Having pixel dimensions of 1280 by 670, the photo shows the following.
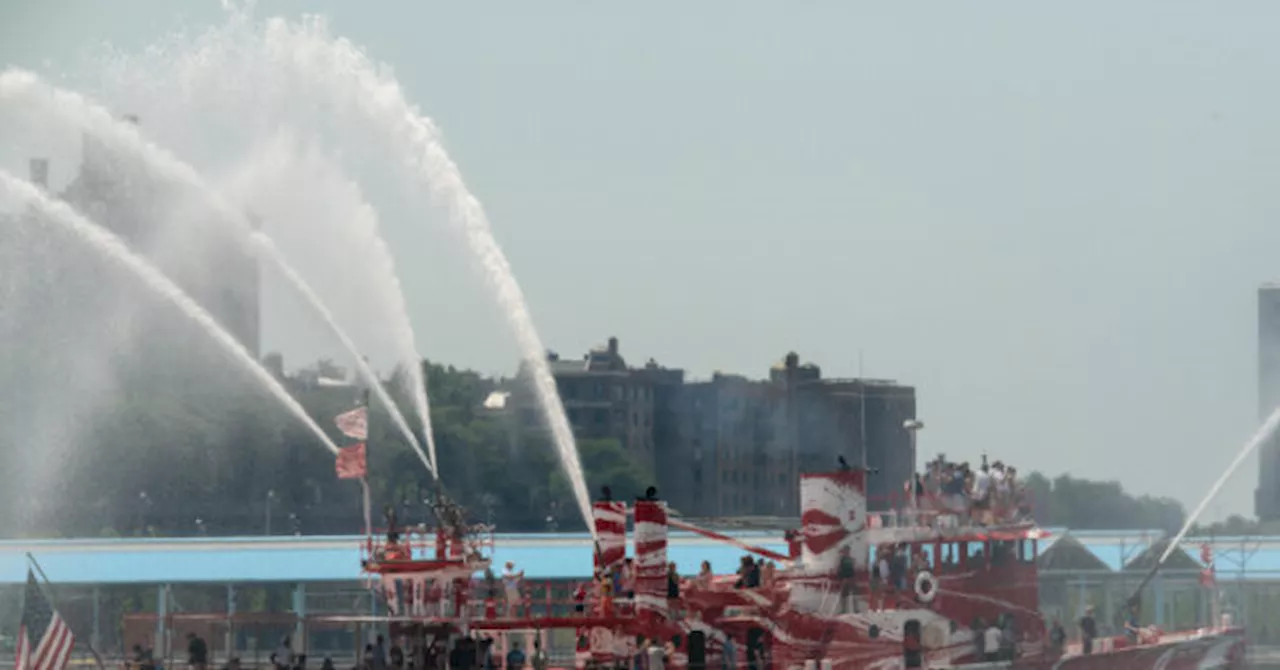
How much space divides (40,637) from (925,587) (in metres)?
19.9

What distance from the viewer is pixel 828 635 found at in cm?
5150

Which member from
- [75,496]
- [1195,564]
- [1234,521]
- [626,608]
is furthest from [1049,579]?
[1234,521]

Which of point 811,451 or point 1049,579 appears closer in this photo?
point 1049,579

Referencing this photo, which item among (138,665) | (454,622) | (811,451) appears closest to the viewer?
(454,622)

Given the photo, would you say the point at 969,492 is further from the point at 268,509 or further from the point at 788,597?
the point at 268,509

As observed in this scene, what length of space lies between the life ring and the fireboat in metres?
0.04

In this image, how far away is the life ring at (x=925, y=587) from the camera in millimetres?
52438

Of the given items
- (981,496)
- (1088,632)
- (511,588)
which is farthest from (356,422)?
(1088,632)

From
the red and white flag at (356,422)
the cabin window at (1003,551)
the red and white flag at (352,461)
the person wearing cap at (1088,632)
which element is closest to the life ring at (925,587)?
the cabin window at (1003,551)

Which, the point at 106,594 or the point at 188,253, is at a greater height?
the point at 188,253

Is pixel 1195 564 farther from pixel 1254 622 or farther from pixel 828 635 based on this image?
pixel 828 635

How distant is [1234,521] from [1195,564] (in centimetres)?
6434

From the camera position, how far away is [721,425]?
165000 millimetres

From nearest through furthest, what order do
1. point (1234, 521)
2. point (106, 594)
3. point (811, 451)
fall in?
point (106, 594) → point (1234, 521) → point (811, 451)
